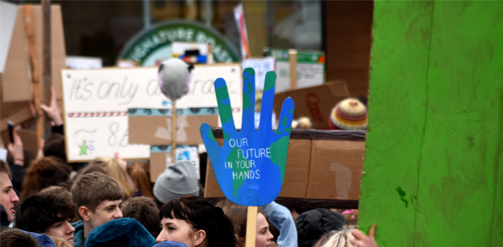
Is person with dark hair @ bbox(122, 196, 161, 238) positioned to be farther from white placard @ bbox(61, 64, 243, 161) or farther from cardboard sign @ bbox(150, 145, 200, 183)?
white placard @ bbox(61, 64, 243, 161)

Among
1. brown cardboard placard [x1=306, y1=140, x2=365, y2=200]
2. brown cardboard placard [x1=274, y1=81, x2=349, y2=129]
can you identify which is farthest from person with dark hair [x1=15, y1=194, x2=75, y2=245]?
brown cardboard placard [x1=274, y1=81, x2=349, y2=129]

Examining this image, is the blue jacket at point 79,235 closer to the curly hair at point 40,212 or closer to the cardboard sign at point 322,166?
the curly hair at point 40,212

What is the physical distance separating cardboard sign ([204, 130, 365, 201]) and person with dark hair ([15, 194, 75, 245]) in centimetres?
115

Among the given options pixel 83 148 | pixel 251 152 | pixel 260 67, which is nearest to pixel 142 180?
pixel 83 148

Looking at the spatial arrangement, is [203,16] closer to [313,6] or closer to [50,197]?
[313,6]

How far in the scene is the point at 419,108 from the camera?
1.79m

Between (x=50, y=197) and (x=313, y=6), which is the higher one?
(x=313, y=6)

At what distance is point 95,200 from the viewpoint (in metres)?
2.99

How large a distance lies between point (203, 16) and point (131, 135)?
9652 millimetres

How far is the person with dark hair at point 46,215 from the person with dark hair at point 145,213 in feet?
1.00

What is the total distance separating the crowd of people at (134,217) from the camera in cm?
234

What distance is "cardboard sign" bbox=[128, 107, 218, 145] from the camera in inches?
166

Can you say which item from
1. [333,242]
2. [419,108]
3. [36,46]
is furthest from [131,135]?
[419,108]

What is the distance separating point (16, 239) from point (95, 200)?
0.99 metres
